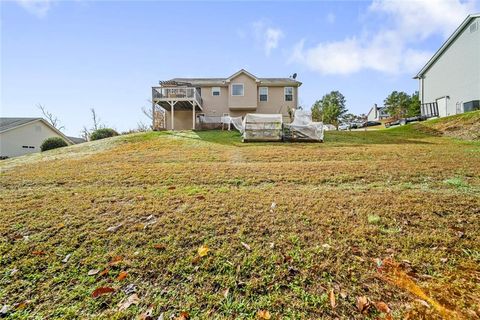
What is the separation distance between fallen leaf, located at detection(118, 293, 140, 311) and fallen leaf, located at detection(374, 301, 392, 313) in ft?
6.13

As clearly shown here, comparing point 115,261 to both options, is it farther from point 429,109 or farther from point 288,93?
point 429,109

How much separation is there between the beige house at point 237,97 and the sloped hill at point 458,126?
411 inches

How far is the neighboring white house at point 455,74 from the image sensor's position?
15.8m

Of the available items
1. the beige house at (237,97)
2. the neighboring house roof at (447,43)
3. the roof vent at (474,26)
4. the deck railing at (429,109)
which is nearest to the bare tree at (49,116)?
the beige house at (237,97)

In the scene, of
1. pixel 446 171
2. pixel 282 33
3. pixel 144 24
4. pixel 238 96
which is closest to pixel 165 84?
pixel 238 96

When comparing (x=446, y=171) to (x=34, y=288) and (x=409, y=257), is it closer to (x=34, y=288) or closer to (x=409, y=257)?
(x=409, y=257)

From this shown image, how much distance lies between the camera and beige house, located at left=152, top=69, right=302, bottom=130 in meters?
20.7

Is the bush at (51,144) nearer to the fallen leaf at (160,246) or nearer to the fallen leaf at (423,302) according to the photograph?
the fallen leaf at (160,246)

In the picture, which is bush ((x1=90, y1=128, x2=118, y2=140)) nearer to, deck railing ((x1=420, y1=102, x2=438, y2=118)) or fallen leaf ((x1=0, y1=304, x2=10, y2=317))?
fallen leaf ((x1=0, y1=304, x2=10, y2=317))

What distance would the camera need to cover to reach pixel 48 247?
2500mm

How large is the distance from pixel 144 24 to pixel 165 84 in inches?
425

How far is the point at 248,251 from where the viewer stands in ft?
7.67

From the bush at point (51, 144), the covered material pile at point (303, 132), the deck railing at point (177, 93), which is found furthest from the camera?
the deck railing at point (177, 93)

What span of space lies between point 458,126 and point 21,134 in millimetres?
35689
